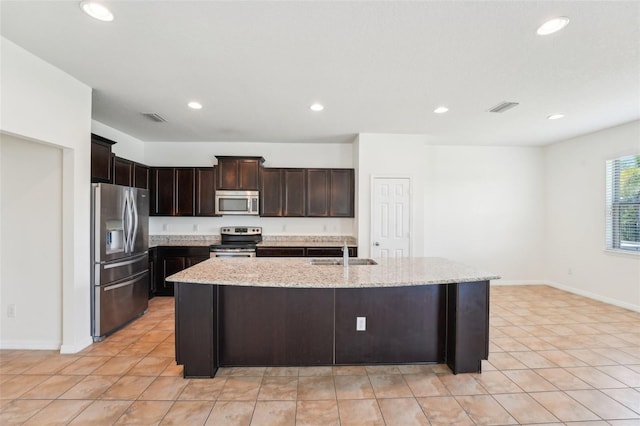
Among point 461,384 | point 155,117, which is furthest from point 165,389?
point 155,117

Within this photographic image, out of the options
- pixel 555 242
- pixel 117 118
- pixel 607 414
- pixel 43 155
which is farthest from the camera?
pixel 555 242

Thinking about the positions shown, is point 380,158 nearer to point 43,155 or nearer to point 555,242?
point 555,242

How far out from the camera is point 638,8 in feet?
6.03

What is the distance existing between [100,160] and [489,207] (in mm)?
6450

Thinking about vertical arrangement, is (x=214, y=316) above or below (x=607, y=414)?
above

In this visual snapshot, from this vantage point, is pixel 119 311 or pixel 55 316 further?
pixel 119 311

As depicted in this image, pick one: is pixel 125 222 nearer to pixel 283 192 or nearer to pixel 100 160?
pixel 100 160

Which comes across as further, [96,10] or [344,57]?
[344,57]

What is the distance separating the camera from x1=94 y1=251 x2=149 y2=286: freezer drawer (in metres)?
3.17

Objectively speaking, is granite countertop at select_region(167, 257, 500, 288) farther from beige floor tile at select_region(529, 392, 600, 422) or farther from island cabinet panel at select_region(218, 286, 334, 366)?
beige floor tile at select_region(529, 392, 600, 422)

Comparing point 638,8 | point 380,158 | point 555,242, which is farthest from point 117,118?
point 555,242

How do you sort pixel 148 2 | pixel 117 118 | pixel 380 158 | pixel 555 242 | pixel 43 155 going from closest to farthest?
pixel 148 2 < pixel 43 155 < pixel 117 118 < pixel 380 158 < pixel 555 242

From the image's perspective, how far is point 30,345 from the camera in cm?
302

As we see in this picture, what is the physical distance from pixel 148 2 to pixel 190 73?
3.00 ft
